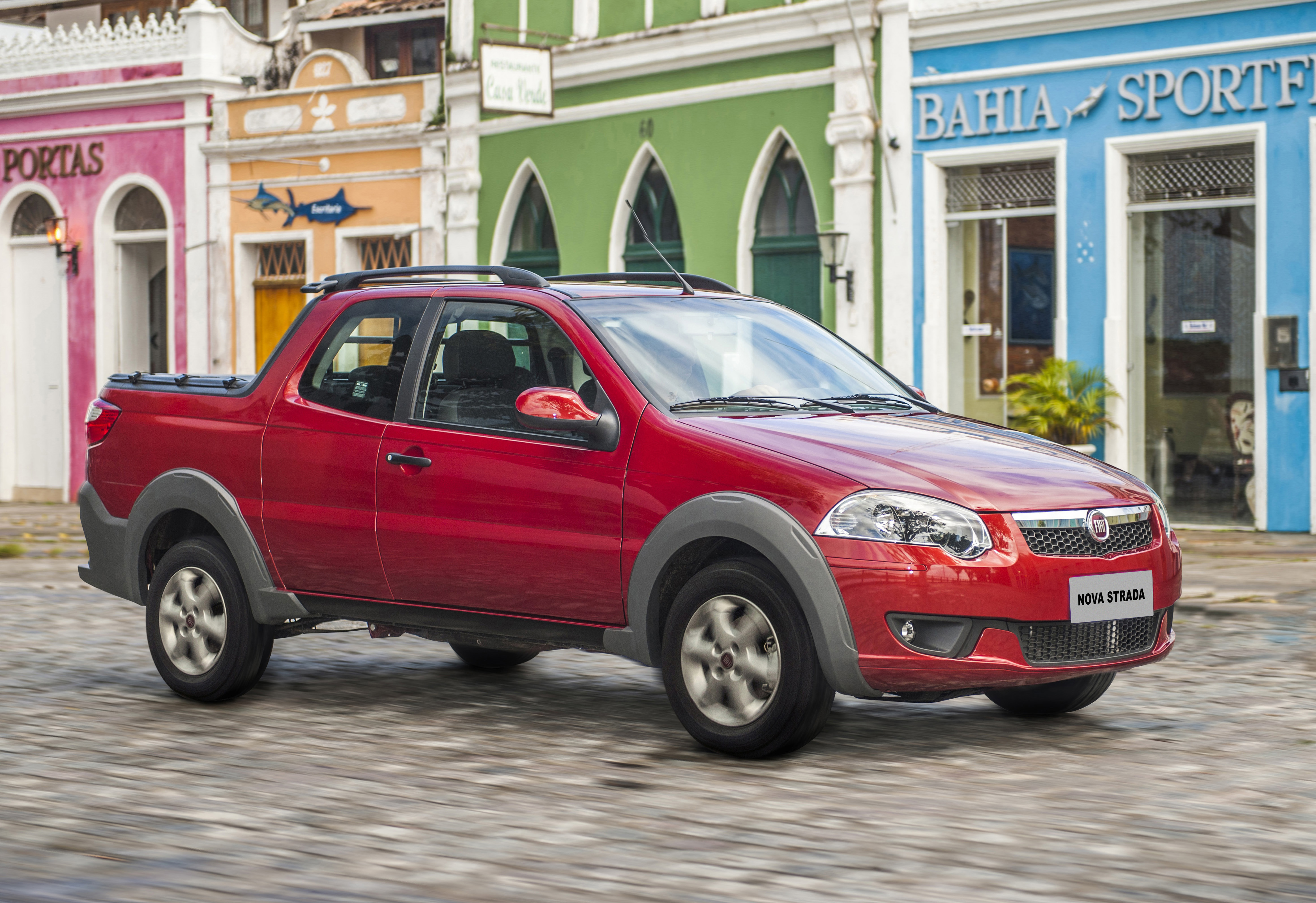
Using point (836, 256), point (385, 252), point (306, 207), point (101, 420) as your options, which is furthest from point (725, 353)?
point (306, 207)

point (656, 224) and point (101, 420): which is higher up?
point (656, 224)

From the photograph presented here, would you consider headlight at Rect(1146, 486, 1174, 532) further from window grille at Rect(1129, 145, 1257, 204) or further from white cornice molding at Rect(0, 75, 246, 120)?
white cornice molding at Rect(0, 75, 246, 120)

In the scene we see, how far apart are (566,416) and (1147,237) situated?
1193 cm

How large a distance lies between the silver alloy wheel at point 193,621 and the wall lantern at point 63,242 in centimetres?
2092

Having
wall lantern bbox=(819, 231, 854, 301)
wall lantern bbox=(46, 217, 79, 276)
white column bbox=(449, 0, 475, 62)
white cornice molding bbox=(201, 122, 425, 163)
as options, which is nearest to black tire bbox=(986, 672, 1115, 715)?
wall lantern bbox=(819, 231, 854, 301)

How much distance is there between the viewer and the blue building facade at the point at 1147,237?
53.2 feet

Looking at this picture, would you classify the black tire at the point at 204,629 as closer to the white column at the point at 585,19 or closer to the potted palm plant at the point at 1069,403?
the potted palm plant at the point at 1069,403

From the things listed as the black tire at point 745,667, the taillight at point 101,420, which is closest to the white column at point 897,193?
the taillight at point 101,420

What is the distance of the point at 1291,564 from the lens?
13.5 meters

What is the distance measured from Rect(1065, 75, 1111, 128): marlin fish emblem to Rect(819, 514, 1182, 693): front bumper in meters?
11.9

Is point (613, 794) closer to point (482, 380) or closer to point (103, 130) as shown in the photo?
point (482, 380)

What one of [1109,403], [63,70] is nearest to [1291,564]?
[1109,403]

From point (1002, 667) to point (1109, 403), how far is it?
1181cm

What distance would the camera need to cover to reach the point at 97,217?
90.2 feet
